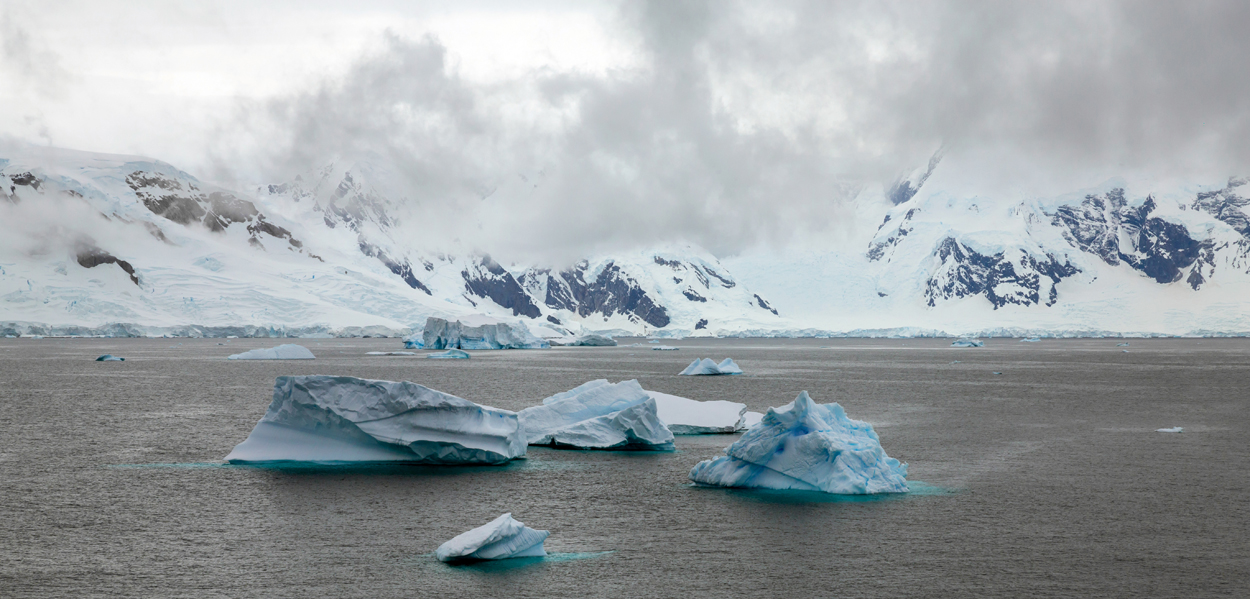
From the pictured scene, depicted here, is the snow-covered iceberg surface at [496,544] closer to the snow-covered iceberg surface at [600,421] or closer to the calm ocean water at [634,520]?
the calm ocean water at [634,520]

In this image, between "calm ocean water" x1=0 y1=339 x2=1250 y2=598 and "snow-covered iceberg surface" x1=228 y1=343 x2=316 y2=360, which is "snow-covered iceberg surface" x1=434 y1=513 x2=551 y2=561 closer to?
"calm ocean water" x1=0 y1=339 x2=1250 y2=598

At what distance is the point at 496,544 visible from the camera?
14617mm

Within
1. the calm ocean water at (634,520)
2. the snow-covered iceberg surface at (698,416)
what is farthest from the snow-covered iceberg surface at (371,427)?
the snow-covered iceberg surface at (698,416)

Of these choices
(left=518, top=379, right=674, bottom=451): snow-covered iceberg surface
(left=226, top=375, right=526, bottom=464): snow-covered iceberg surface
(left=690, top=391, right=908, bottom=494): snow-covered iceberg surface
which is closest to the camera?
(left=690, top=391, right=908, bottom=494): snow-covered iceberg surface

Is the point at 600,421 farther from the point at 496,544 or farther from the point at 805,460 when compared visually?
the point at 496,544

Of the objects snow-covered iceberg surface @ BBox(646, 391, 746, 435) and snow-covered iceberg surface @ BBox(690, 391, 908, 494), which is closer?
snow-covered iceberg surface @ BBox(690, 391, 908, 494)

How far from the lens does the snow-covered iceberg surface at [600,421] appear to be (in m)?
27.6

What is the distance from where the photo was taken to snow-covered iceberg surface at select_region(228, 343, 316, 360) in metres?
88.8

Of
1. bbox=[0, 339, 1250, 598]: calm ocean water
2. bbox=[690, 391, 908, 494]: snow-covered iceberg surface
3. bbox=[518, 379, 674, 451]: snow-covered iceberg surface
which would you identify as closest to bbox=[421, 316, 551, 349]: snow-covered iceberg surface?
bbox=[0, 339, 1250, 598]: calm ocean water

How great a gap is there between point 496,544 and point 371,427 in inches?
406

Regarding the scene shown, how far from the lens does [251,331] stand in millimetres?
168875

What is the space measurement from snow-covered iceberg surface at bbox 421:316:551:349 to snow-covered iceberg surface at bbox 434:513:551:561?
348 feet

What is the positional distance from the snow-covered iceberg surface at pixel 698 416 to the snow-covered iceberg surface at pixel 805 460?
9706 mm

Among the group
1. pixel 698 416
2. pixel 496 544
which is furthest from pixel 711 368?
pixel 496 544
